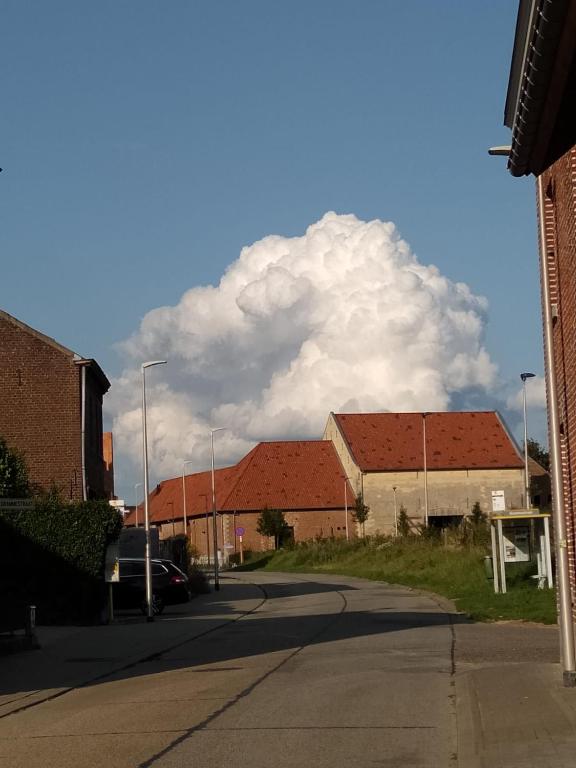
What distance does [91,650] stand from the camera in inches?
902

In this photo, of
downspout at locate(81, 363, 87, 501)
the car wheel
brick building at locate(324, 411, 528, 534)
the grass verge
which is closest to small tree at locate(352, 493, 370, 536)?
brick building at locate(324, 411, 528, 534)

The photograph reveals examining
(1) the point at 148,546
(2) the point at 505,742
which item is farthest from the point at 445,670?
(1) the point at 148,546

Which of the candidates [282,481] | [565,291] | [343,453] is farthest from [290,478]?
[565,291]

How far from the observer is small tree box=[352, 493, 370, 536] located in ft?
295

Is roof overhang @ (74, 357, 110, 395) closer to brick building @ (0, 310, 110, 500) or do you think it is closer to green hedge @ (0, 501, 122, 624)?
brick building @ (0, 310, 110, 500)

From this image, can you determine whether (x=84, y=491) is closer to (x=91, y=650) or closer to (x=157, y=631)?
(x=157, y=631)

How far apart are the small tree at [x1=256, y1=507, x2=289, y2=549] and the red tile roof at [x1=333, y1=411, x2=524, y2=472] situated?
8260mm

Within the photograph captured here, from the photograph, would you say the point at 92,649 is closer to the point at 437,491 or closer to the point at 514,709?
the point at 514,709

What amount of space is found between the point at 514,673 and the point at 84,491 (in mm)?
27604

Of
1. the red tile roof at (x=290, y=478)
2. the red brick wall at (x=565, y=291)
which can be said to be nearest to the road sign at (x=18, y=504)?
the red brick wall at (x=565, y=291)

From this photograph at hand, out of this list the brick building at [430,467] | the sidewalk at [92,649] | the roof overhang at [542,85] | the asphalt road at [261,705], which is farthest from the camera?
the brick building at [430,467]

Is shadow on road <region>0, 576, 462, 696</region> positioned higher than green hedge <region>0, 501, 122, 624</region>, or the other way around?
green hedge <region>0, 501, 122, 624</region>

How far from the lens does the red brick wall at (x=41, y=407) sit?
40.9 meters

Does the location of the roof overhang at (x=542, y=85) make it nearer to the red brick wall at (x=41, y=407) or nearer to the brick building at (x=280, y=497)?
the red brick wall at (x=41, y=407)
